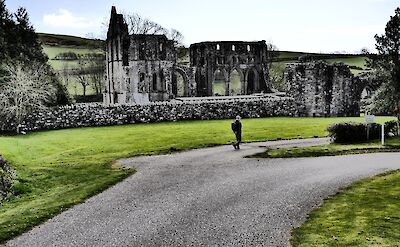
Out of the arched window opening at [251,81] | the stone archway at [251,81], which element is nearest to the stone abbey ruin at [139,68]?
the stone archway at [251,81]

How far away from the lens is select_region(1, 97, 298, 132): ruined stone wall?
138 feet

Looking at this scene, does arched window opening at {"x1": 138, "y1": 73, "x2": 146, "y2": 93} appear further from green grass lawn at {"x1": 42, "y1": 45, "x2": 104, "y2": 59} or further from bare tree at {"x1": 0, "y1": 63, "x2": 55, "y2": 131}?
green grass lawn at {"x1": 42, "y1": 45, "x2": 104, "y2": 59}

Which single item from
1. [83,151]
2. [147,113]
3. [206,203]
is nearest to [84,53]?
[147,113]

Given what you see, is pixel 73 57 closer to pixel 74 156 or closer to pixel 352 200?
pixel 74 156

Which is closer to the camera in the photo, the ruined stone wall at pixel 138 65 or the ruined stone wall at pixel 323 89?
the ruined stone wall at pixel 323 89

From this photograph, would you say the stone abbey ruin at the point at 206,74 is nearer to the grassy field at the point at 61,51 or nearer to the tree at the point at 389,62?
the tree at the point at 389,62

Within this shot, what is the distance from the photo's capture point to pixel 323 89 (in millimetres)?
48781

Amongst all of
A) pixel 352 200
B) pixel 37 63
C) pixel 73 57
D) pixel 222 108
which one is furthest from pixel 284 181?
pixel 73 57

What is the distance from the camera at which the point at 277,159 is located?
78.8 ft

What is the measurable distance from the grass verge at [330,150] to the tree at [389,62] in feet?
15.2

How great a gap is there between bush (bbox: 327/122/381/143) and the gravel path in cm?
550

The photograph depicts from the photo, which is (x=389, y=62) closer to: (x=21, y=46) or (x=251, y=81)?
(x=21, y=46)

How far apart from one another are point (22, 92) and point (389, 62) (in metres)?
28.5

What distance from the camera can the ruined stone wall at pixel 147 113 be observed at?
41.9 m
